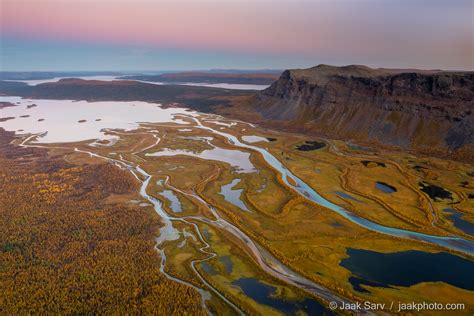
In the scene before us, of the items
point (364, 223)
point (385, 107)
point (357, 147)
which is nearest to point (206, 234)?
point (364, 223)

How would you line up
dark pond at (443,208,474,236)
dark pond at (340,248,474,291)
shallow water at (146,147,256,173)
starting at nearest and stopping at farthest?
1. dark pond at (340,248,474,291)
2. dark pond at (443,208,474,236)
3. shallow water at (146,147,256,173)

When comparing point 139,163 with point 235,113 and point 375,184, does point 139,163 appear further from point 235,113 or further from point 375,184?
point 235,113

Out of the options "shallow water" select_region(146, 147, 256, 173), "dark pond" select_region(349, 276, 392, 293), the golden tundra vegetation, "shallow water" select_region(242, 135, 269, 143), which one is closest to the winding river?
the golden tundra vegetation

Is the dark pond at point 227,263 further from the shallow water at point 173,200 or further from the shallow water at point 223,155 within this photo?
the shallow water at point 223,155

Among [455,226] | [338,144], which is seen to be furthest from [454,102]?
[455,226]

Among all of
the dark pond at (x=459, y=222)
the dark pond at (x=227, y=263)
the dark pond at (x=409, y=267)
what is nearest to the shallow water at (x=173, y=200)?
the dark pond at (x=227, y=263)

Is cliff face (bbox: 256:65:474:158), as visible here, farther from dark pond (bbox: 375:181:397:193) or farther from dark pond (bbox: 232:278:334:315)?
dark pond (bbox: 232:278:334:315)
